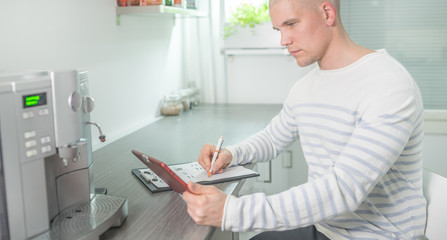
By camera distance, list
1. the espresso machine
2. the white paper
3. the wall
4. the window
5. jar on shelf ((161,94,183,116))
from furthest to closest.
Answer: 1. the window
2. jar on shelf ((161,94,183,116))
3. the wall
4. the white paper
5. the espresso machine

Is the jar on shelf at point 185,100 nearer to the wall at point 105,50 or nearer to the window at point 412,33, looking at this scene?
the wall at point 105,50

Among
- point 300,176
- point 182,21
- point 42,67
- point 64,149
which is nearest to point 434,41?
point 300,176

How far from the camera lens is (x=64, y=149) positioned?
36.9 inches

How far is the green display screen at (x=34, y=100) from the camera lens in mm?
853

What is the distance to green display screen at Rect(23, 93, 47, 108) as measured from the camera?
33.6 inches

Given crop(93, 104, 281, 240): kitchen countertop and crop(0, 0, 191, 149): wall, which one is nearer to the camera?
crop(93, 104, 281, 240): kitchen countertop

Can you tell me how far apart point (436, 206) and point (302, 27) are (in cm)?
60

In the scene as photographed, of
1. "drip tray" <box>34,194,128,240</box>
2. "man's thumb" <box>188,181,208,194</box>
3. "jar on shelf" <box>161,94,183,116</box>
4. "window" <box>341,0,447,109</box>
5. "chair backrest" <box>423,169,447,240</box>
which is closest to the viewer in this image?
"drip tray" <box>34,194,128,240</box>

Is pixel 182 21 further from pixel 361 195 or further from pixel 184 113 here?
pixel 361 195

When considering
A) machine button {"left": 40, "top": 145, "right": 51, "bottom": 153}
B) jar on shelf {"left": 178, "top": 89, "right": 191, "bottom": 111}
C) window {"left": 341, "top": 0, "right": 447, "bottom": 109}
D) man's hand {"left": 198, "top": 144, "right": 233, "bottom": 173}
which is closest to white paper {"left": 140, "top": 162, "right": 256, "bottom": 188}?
man's hand {"left": 198, "top": 144, "right": 233, "bottom": 173}

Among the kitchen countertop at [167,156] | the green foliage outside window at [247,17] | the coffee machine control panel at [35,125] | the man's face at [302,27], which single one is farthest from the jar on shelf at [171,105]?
the coffee machine control panel at [35,125]

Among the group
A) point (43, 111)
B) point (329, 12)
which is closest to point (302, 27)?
point (329, 12)

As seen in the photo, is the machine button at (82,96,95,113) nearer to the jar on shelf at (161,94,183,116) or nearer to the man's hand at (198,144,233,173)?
the man's hand at (198,144,233,173)

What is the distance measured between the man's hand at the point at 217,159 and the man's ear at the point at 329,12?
0.53 meters
